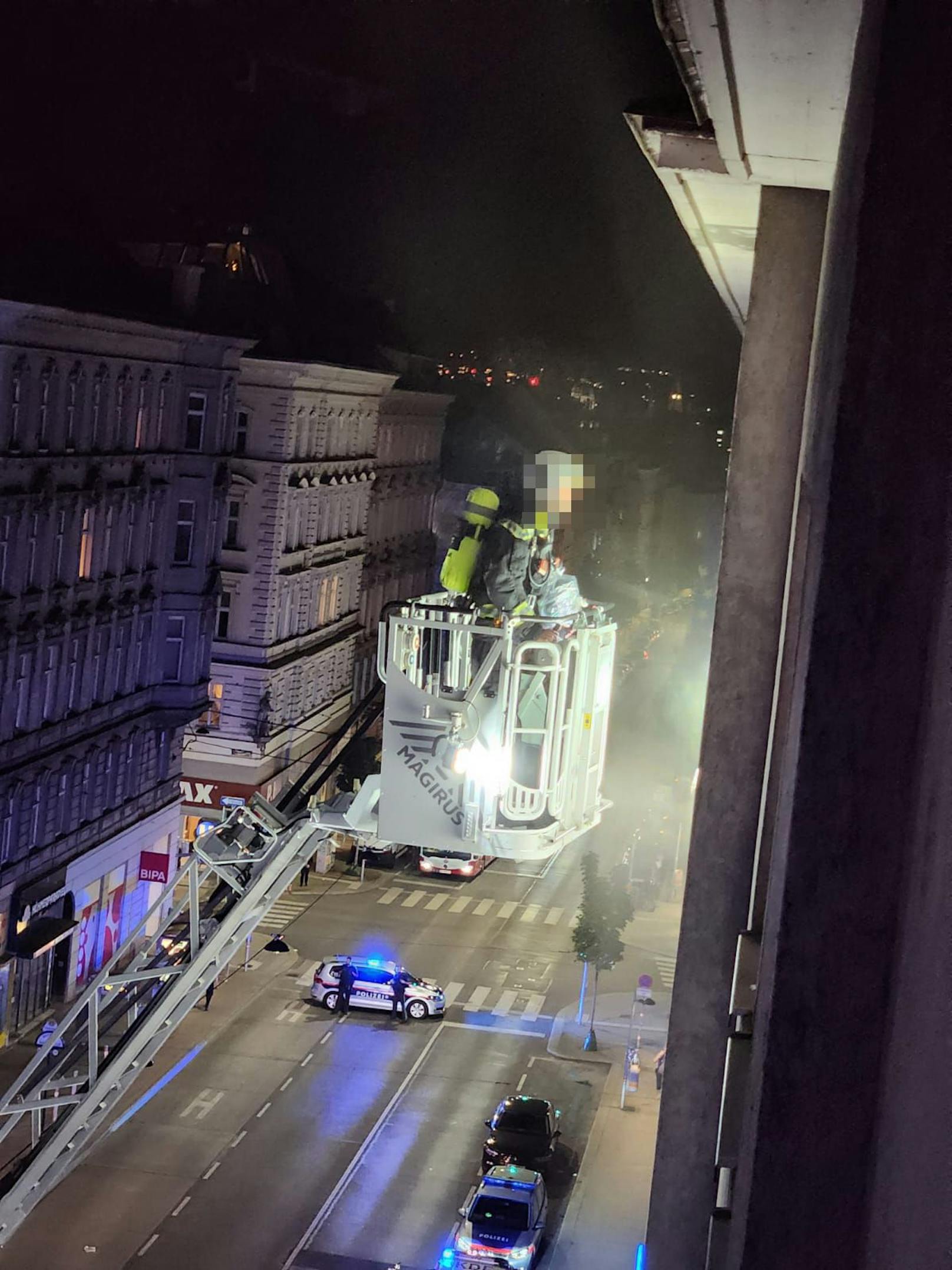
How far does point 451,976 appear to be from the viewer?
37.1 meters

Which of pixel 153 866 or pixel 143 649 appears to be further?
pixel 153 866

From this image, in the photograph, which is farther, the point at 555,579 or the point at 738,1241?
the point at 555,579

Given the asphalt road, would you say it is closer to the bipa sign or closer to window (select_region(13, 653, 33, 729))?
the bipa sign

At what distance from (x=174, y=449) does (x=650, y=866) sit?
17645 millimetres

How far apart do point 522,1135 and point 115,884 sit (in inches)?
526

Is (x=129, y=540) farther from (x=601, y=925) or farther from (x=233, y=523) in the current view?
(x=601, y=925)

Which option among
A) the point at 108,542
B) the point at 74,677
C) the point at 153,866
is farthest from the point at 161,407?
the point at 153,866

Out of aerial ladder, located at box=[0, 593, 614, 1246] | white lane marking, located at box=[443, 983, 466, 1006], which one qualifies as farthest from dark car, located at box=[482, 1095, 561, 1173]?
aerial ladder, located at box=[0, 593, 614, 1246]

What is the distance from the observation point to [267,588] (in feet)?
147

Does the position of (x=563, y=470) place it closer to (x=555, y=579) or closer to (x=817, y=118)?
(x=555, y=579)

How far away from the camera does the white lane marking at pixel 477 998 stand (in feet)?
116

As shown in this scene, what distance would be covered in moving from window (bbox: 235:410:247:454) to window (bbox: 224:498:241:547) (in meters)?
1.35

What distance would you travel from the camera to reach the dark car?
26391 mm

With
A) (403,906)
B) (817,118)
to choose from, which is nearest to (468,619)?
(817,118)
